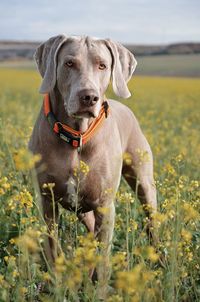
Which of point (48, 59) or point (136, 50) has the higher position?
point (48, 59)

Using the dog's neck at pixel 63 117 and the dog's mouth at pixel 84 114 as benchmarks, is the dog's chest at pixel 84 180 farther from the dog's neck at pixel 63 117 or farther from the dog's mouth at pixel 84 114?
the dog's mouth at pixel 84 114

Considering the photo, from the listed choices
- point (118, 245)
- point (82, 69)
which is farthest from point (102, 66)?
point (118, 245)

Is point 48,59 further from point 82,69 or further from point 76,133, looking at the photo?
point 76,133

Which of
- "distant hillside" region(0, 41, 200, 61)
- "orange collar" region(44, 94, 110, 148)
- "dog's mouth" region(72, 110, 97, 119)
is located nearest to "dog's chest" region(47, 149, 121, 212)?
"orange collar" region(44, 94, 110, 148)

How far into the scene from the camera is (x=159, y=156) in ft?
28.0

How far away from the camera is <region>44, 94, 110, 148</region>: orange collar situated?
4465 mm

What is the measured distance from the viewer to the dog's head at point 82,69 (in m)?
4.10

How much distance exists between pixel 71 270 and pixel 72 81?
→ 2020mm

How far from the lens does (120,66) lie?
4.81 m

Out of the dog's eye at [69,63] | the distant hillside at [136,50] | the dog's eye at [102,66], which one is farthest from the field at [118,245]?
the distant hillside at [136,50]

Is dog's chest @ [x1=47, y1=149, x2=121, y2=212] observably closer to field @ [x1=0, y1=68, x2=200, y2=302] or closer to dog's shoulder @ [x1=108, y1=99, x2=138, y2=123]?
field @ [x1=0, y1=68, x2=200, y2=302]

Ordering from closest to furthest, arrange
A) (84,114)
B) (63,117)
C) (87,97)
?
(87,97) < (84,114) < (63,117)

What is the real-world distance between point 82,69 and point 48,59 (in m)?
0.44

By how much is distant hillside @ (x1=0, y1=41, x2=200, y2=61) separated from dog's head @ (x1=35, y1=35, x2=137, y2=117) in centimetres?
6168
